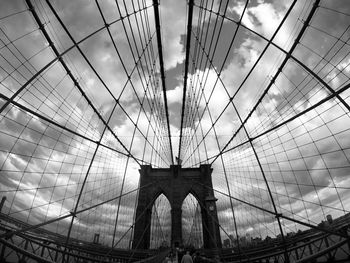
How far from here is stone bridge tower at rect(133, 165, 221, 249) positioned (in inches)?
839

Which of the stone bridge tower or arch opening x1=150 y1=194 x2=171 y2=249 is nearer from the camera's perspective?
the stone bridge tower

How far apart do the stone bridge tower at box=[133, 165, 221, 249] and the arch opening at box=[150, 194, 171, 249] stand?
2.77m

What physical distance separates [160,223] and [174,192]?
1134 cm

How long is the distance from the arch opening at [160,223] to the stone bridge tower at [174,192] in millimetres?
2773

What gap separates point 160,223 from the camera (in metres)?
31.5

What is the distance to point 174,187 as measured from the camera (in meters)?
23.7

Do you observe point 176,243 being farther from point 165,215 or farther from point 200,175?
point 165,215

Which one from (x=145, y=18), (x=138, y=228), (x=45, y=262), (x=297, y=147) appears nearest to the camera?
(x=45, y=262)

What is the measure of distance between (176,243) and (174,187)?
6.20 metres

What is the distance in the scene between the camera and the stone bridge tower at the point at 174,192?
21312 mm

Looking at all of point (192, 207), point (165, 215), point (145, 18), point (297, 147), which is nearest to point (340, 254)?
point (297, 147)

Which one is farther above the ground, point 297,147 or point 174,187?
point 174,187

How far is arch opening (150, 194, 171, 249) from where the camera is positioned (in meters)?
26.1

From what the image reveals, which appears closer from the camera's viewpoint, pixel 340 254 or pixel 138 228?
pixel 340 254
